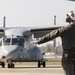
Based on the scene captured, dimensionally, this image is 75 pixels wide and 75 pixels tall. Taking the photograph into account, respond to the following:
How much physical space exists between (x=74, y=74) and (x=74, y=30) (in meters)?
0.77

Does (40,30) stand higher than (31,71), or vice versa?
(40,30)

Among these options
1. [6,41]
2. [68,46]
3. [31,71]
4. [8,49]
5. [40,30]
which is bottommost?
[31,71]

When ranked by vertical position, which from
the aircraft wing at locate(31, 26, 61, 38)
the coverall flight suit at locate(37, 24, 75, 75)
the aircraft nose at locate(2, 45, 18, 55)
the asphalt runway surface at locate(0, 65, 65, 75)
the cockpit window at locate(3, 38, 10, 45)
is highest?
the aircraft wing at locate(31, 26, 61, 38)

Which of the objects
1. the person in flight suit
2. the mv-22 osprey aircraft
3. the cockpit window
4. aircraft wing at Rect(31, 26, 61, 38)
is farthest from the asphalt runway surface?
the person in flight suit

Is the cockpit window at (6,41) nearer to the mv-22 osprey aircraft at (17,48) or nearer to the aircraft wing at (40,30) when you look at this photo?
the mv-22 osprey aircraft at (17,48)

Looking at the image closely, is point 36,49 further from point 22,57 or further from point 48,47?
point 48,47

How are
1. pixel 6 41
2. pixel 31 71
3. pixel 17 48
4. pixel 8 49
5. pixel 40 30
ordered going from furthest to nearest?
pixel 40 30
pixel 6 41
pixel 17 48
pixel 8 49
pixel 31 71

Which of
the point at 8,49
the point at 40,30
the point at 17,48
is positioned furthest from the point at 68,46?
the point at 40,30

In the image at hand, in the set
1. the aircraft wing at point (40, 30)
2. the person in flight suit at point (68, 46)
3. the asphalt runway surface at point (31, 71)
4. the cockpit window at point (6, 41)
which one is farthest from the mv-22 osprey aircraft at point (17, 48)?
the person in flight suit at point (68, 46)

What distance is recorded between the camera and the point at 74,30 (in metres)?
7.28

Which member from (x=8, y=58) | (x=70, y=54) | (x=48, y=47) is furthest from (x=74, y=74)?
(x=48, y=47)

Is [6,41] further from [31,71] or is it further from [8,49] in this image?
[31,71]

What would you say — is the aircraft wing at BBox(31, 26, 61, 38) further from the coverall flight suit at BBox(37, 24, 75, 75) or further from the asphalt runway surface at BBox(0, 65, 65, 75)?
the coverall flight suit at BBox(37, 24, 75, 75)

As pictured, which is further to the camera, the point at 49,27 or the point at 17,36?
the point at 49,27
